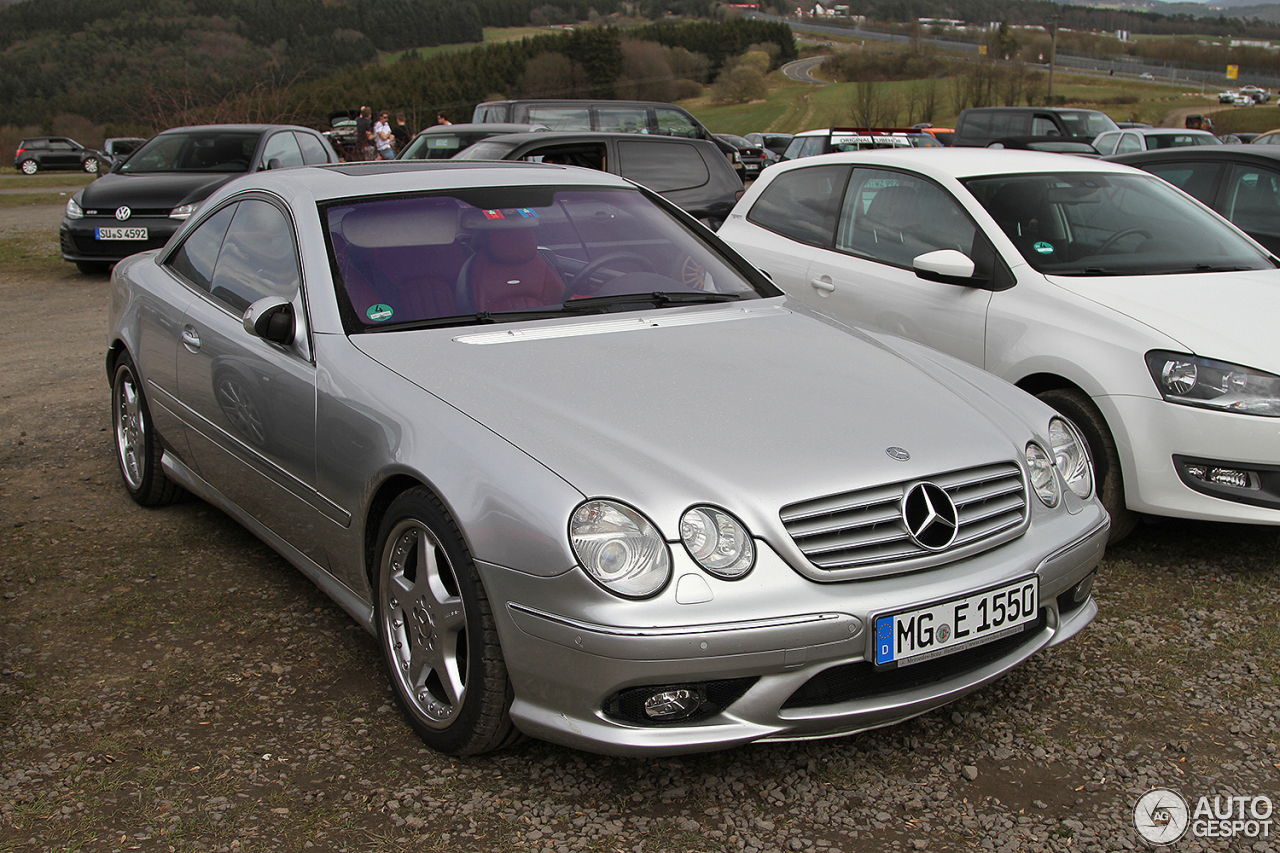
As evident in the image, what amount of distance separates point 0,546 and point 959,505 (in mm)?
3613

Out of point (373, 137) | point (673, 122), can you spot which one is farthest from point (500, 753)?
point (373, 137)

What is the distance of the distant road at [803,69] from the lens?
89.1 metres

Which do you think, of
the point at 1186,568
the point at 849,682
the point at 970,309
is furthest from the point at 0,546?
the point at 1186,568

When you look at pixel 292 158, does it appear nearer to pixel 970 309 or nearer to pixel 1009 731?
pixel 970 309

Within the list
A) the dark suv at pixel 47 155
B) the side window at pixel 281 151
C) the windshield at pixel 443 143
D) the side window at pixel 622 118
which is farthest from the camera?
the dark suv at pixel 47 155

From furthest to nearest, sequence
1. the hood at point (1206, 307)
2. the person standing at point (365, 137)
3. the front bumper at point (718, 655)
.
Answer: the person standing at point (365, 137), the hood at point (1206, 307), the front bumper at point (718, 655)

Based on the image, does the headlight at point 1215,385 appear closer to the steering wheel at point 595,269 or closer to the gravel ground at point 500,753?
the gravel ground at point 500,753

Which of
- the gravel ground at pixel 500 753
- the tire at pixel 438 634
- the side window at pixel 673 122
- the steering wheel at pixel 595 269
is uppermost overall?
the side window at pixel 673 122

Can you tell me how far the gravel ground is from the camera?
95.8 inches

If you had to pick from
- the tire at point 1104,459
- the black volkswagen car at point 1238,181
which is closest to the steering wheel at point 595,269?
the tire at point 1104,459

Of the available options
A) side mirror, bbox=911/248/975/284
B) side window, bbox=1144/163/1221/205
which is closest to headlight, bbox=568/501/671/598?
side mirror, bbox=911/248/975/284

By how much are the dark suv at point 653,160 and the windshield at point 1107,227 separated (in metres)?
5.01

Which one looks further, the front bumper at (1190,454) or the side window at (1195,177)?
the side window at (1195,177)

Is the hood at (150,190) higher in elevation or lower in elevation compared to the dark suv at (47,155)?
higher
